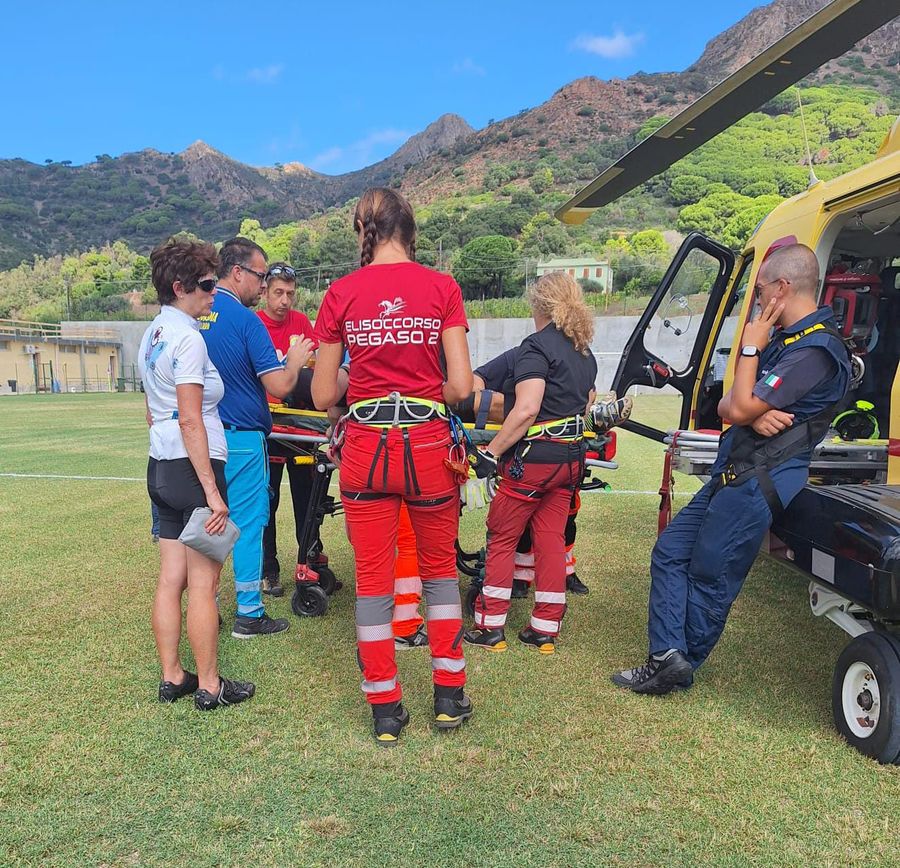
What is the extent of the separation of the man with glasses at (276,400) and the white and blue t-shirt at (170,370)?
128cm

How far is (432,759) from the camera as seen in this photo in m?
2.71

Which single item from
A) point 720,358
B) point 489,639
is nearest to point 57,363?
point 720,358

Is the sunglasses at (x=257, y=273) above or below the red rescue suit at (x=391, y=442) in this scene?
above

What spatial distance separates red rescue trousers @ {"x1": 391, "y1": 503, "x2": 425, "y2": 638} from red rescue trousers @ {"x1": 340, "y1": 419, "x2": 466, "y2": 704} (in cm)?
82

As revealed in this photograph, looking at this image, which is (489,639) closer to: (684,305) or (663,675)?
(663,675)

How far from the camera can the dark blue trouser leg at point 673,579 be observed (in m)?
3.21

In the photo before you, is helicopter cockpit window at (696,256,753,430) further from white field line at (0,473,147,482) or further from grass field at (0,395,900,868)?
white field line at (0,473,147,482)

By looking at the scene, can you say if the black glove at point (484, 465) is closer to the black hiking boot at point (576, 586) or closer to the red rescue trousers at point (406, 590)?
the red rescue trousers at point (406, 590)

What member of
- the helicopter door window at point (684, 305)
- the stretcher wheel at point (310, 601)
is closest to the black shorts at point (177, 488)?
the stretcher wheel at point (310, 601)

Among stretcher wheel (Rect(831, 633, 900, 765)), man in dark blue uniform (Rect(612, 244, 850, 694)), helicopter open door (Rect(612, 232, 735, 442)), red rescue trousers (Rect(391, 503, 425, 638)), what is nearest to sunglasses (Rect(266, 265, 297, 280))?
red rescue trousers (Rect(391, 503, 425, 638))

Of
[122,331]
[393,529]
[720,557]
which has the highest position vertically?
[122,331]

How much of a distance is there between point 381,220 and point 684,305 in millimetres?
3373

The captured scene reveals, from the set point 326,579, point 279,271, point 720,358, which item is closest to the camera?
point 279,271

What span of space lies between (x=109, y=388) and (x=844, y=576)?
48.1 m
